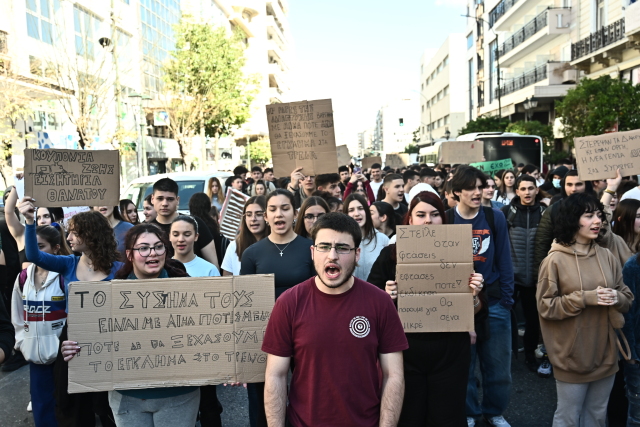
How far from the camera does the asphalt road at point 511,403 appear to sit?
4.89 metres

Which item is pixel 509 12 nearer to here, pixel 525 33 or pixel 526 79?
pixel 525 33

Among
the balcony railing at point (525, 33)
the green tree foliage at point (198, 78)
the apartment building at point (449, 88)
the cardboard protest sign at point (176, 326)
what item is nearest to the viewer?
the cardboard protest sign at point (176, 326)

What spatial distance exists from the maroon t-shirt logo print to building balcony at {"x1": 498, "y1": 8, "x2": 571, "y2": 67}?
33.0 meters

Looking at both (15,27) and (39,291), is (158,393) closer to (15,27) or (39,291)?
(39,291)

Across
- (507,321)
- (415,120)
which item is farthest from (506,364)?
(415,120)

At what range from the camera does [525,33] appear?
37.9 meters

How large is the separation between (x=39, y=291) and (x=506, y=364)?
3.49 meters

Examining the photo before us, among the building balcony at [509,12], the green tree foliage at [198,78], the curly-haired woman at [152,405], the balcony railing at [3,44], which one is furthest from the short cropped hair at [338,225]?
the building balcony at [509,12]

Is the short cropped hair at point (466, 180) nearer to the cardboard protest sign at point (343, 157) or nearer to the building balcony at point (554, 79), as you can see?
the cardboard protest sign at point (343, 157)

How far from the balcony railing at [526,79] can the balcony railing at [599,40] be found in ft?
17.7

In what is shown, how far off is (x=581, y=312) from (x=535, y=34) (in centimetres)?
3523

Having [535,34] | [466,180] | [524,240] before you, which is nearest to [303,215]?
[466,180]

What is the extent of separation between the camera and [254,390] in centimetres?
414

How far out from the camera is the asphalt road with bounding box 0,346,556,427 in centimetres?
489
